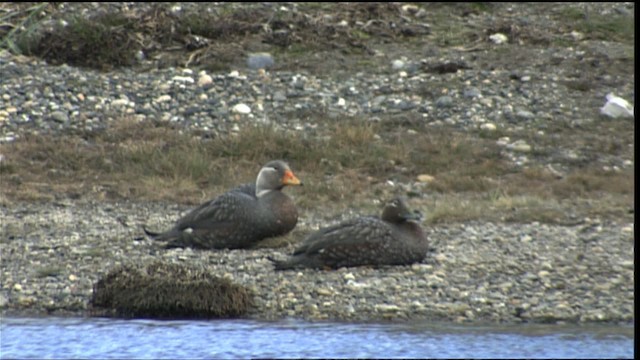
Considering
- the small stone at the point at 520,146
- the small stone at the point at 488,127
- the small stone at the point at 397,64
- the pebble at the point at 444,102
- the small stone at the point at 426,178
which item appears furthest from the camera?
the small stone at the point at 397,64

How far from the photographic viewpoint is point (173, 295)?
33.2ft

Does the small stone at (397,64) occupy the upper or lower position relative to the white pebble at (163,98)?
upper

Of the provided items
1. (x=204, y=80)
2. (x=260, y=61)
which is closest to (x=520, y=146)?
(x=204, y=80)

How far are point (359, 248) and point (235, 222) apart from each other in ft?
4.02

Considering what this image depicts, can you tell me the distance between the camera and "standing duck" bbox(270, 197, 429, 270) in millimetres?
11141

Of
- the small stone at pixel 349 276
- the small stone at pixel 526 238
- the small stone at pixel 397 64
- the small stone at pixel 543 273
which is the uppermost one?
the small stone at pixel 397 64

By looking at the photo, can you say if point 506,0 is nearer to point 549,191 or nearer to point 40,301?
point 549,191

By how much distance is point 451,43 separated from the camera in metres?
19.8

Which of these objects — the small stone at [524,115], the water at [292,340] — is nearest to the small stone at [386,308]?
the water at [292,340]

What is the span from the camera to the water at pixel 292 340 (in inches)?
365

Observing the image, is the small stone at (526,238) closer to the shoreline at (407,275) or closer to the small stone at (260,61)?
the shoreline at (407,275)

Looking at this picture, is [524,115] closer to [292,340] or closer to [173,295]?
[173,295]

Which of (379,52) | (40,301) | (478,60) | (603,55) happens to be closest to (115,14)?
(379,52)

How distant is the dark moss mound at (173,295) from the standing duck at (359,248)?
1.01m
